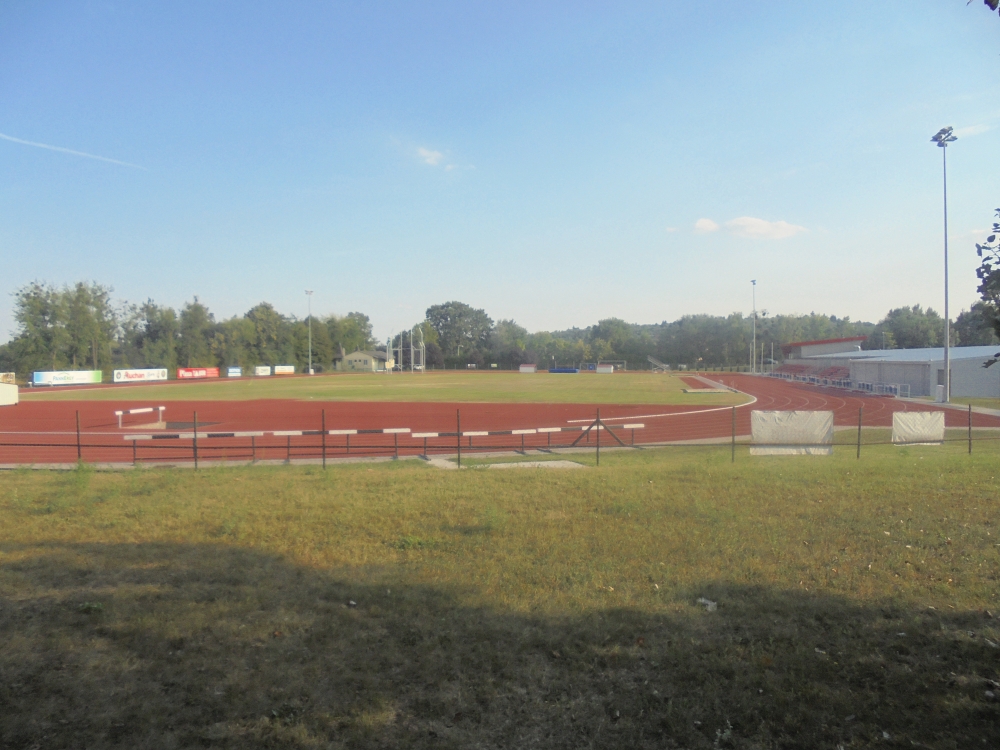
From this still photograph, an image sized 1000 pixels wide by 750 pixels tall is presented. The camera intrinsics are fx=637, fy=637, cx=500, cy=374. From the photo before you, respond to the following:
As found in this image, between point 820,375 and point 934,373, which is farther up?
point 934,373

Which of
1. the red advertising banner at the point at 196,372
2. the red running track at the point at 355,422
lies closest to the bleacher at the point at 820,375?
the red running track at the point at 355,422

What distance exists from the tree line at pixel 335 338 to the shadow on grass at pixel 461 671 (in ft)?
205

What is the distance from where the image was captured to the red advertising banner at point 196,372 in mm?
96012

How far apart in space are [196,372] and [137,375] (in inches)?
499

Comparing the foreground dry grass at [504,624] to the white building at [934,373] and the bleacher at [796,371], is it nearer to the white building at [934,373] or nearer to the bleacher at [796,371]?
the white building at [934,373]

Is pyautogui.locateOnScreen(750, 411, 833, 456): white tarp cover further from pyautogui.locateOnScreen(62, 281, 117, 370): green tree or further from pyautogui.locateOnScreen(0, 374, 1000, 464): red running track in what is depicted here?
pyautogui.locateOnScreen(62, 281, 117, 370): green tree

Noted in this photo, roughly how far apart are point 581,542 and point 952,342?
99023 millimetres

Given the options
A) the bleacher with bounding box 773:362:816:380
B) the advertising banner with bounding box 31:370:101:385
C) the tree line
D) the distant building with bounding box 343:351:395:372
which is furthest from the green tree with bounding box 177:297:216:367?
the bleacher with bounding box 773:362:816:380

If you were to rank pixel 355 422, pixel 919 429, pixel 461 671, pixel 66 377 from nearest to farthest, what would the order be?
pixel 461 671 → pixel 919 429 → pixel 355 422 → pixel 66 377

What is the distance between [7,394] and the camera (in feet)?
140

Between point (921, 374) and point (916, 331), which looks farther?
point (916, 331)

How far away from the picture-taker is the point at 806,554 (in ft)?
23.2

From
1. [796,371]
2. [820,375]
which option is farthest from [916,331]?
[820,375]

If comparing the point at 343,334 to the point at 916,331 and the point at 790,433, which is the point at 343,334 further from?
the point at 790,433
